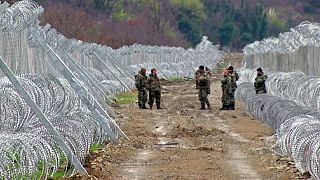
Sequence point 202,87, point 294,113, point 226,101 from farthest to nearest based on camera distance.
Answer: point 202,87, point 226,101, point 294,113

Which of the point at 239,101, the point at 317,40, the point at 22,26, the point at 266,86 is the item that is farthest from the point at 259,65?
the point at 22,26

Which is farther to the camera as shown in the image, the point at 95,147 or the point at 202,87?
the point at 202,87

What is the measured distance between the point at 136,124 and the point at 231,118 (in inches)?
131

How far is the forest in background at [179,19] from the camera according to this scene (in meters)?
77.4

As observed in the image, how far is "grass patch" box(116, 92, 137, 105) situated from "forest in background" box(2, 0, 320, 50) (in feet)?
88.7

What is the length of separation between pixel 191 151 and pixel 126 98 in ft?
55.5

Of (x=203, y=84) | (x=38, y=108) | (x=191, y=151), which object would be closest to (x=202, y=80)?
(x=203, y=84)

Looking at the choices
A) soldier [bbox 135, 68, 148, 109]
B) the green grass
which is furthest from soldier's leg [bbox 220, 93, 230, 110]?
the green grass

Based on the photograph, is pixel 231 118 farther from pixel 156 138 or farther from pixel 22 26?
pixel 22 26

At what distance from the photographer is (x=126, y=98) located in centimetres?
3331

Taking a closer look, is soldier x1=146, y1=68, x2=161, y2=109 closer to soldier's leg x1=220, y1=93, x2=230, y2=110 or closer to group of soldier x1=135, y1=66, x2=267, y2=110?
group of soldier x1=135, y1=66, x2=267, y2=110

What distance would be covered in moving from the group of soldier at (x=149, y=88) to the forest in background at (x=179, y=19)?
116 feet

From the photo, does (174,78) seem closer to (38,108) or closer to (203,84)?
(203,84)

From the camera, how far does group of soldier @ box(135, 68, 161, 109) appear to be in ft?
89.4
